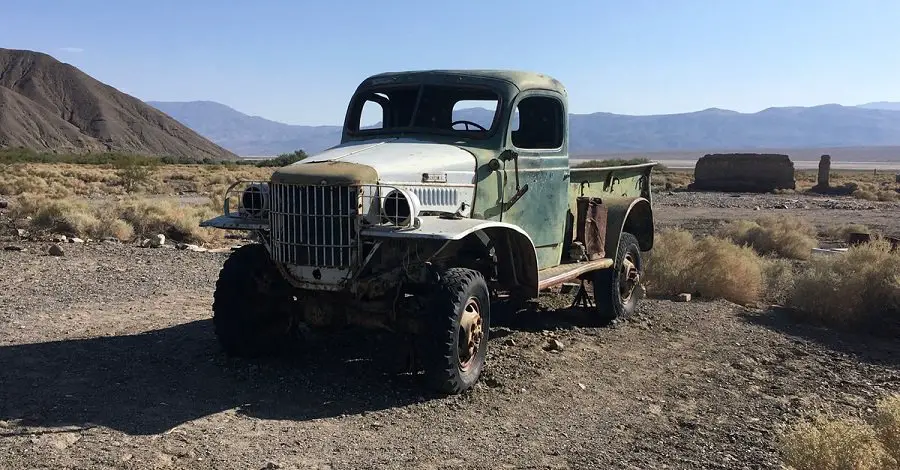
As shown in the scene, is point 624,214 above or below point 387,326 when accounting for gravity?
above

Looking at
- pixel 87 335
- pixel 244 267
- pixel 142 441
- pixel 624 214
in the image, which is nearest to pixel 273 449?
pixel 142 441

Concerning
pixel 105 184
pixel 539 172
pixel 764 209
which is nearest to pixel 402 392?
pixel 539 172

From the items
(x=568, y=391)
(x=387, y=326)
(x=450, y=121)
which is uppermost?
(x=450, y=121)

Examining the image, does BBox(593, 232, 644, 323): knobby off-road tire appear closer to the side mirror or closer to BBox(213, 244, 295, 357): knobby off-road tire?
the side mirror

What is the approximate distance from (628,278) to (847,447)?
5.79 meters

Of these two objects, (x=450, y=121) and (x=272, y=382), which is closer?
(x=272, y=382)

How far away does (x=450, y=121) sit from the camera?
7.66 metres

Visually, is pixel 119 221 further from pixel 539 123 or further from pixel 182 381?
pixel 539 123

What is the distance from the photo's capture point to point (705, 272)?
→ 436 inches

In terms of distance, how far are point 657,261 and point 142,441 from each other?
8166 mm

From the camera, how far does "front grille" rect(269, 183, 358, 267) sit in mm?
5886

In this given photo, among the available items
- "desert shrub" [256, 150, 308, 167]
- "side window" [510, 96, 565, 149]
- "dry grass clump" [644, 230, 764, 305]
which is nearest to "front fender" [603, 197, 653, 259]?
"dry grass clump" [644, 230, 764, 305]

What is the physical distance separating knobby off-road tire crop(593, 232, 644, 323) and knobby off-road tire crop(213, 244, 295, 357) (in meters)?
3.66

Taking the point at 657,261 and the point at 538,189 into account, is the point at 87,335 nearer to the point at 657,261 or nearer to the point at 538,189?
the point at 538,189
